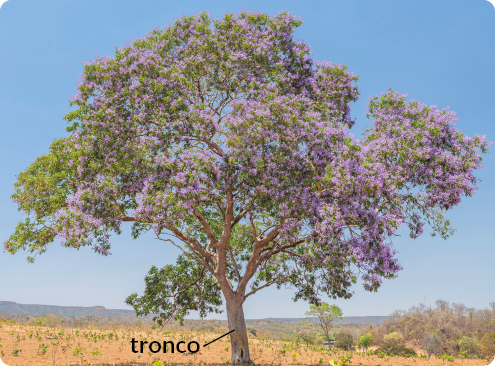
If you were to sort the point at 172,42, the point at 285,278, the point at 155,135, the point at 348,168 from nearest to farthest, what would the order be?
the point at 348,168 < the point at 155,135 < the point at 172,42 < the point at 285,278

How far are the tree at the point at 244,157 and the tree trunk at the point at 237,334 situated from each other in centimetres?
7

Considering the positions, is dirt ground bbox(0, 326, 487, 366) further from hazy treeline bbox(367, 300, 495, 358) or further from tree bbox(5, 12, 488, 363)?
hazy treeline bbox(367, 300, 495, 358)

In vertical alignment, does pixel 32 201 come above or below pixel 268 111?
below

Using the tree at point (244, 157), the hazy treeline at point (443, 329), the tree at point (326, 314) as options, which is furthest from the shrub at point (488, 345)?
the tree at point (244, 157)

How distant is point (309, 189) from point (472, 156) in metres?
6.45

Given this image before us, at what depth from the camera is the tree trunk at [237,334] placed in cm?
1705

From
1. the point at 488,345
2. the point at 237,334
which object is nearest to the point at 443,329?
the point at 488,345

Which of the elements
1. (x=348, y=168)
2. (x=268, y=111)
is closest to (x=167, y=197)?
(x=268, y=111)

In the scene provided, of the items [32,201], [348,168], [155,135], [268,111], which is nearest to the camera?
[348,168]

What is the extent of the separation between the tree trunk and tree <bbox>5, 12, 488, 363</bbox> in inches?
2.6

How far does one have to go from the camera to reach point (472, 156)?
14094 millimetres

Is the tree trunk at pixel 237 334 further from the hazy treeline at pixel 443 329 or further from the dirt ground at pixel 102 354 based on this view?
the hazy treeline at pixel 443 329

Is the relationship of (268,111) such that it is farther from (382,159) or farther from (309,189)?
(382,159)

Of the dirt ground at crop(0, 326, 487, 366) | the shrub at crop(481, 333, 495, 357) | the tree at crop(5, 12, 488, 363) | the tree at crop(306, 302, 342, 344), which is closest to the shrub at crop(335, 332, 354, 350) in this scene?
the tree at crop(306, 302, 342, 344)
